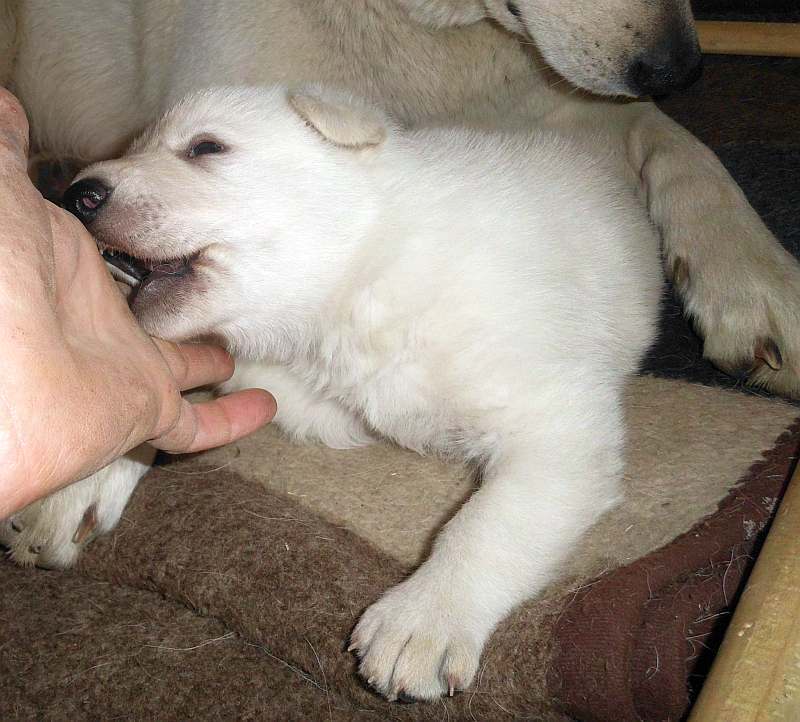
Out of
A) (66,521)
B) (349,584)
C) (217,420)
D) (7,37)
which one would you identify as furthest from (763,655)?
(7,37)

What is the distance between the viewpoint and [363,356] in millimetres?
1599

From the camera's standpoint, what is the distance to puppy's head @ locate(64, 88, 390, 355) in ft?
4.63

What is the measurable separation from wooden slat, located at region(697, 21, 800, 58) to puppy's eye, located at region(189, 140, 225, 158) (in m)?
1.62

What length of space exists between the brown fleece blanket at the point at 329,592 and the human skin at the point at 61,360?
0.27m

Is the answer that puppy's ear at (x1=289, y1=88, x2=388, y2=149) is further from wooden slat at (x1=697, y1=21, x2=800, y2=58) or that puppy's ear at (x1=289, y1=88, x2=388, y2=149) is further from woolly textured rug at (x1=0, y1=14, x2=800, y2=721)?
wooden slat at (x1=697, y1=21, x2=800, y2=58)

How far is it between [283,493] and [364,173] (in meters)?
0.64

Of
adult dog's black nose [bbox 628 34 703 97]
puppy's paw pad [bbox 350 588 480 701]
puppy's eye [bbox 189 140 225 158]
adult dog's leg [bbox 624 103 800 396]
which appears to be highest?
puppy's eye [bbox 189 140 225 158]

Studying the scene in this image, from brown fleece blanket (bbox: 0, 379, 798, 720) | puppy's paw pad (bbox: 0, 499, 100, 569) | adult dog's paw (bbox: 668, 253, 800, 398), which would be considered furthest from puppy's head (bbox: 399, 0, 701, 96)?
puppy's paw pad (bbox: 0, 499, 100, 569)

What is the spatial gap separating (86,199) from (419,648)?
86 cm

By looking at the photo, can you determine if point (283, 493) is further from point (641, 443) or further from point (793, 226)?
point (793, 226)

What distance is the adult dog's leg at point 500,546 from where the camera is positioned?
51.1 inches

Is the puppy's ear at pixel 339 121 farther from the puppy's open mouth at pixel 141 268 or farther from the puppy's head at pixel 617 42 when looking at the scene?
the puppy's head at pixel 617 42

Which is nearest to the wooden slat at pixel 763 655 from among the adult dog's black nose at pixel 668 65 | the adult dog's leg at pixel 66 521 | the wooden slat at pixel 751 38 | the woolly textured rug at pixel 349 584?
the woolly textured rug at pixel 349 584

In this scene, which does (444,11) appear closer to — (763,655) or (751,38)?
(751,38)
